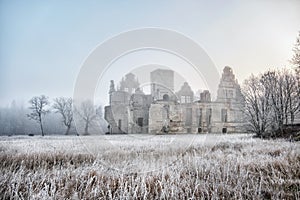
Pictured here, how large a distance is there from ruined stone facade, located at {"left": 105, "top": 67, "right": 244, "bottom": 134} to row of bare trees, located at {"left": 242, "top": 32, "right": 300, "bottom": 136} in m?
4.81

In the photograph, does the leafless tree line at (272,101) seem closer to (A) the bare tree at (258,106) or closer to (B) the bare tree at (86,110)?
(A) the bare tree at (258,106)

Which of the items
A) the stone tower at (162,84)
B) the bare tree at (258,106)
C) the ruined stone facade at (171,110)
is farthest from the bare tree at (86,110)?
the stone tower at (162,84)

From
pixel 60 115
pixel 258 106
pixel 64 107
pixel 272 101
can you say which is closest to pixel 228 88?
pixel 258 106

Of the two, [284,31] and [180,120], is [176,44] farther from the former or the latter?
[180,120]

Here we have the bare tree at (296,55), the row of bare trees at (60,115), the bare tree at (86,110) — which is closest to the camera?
the bare tree at (296,55)

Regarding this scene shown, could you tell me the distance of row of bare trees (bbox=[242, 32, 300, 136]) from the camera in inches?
354

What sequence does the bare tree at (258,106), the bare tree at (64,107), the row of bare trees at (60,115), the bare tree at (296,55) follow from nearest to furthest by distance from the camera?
the bare tree at (296,55) → the bare tree at (258,106) → the row of bare trees at (60,115) → the bare tree at (64,107)

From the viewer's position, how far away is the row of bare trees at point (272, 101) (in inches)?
A: 354

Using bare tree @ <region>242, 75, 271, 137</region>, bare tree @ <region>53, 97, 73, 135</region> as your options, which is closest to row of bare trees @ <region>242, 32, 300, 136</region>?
bare tree @ <region>242, 75, 271, 137</region>

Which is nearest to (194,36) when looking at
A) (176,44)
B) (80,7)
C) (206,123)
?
(176,44)

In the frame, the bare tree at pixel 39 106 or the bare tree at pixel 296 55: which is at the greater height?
the bare tree at pixel 296 55

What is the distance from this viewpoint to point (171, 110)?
54.0 feet

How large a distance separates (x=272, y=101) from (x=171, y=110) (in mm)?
7687

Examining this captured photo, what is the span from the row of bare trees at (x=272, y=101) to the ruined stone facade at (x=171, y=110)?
4815mm
